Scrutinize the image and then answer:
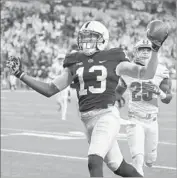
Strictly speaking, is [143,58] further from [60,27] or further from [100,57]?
[60,27]

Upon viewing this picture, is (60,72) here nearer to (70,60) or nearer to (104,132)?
(70,60)

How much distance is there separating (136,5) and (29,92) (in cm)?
673

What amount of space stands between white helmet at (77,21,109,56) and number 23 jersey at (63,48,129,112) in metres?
0.07

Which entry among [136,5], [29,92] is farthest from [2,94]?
[136,5]

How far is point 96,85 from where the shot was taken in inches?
179

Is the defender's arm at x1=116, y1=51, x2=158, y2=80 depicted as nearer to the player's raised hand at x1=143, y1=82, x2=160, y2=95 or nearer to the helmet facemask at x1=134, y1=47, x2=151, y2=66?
the player's raised hand at x1=143, y1=82, x2=160, y2=95

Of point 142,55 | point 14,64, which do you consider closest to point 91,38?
point 14,64

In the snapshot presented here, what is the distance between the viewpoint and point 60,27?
28.2 meters

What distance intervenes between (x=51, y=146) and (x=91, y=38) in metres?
5.74

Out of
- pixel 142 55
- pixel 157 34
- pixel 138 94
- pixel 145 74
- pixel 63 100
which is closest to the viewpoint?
pixel 157 34

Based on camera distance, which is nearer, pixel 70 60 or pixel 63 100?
pixel 70 60

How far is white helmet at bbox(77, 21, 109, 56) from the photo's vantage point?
14.7ft

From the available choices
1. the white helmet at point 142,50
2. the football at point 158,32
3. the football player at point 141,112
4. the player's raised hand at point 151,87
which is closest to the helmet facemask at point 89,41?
the football at point 158,32

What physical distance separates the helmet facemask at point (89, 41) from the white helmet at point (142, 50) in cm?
98
